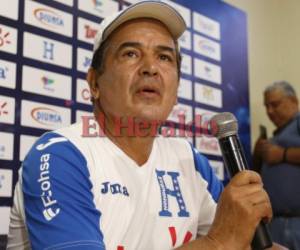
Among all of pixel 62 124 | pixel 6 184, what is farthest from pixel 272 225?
pixel 6 184

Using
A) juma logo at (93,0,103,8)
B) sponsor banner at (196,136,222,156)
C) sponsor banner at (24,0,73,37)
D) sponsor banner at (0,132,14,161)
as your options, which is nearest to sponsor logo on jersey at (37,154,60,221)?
sponsor banner at (0,132,14,161)

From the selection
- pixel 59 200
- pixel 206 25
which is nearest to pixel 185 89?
pixel 206 25

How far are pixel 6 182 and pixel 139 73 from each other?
2.07 ft

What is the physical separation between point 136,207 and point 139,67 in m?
0.31

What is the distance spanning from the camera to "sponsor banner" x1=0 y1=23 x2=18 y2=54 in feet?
4.56

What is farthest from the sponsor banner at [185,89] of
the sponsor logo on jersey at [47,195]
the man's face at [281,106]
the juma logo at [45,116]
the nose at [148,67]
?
the sponsor logo on jersey at [47,195]

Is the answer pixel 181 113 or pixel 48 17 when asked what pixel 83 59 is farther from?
pixel 181 113

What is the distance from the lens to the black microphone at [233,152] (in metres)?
0.72

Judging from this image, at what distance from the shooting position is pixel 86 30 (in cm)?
167

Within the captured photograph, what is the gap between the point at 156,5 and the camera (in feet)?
3.33

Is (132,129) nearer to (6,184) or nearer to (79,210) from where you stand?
(79,210)

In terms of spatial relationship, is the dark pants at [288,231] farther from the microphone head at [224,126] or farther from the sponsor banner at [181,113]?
the microphone head at [224,126]

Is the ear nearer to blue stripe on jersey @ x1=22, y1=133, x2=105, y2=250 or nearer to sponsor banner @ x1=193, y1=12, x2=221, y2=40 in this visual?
blue stripe on jersey @ x1=22, y1=133, x2=105, y2=250

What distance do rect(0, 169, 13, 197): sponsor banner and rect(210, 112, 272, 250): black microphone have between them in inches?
30.3
